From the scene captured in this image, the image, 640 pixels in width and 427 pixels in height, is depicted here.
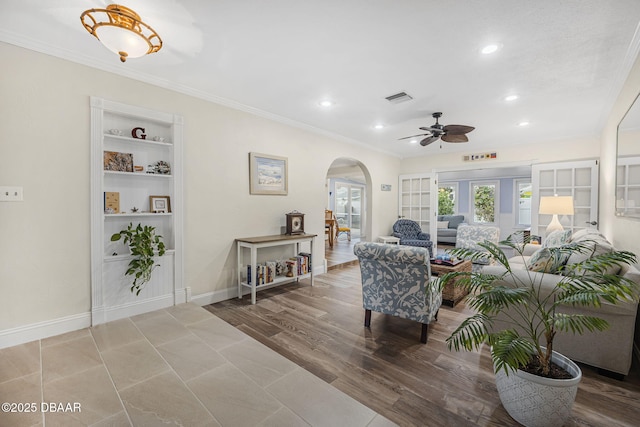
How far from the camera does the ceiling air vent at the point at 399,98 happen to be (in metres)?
3.27

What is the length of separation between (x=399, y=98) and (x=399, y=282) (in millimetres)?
2205

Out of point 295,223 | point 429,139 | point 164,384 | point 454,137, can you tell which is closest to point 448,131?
point 454,137

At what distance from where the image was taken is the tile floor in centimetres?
157

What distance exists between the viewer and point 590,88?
10.0ft

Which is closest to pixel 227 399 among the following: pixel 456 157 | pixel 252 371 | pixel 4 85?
pixel 252 371

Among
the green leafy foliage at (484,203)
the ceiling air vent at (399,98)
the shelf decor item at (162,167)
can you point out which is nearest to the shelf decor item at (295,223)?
the shelf decor item at (162,167)

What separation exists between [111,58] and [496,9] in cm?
319

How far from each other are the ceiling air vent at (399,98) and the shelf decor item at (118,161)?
2.97 m

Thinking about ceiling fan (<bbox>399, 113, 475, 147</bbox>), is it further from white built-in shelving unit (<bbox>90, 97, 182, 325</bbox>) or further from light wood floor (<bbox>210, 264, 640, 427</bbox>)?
white built-in shelving unit (<bbox>90, 97, 182, 325</bbox>)

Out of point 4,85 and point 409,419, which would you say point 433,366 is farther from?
point 4,85

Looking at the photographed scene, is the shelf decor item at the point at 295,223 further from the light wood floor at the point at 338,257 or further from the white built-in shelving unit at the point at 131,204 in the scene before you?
the white built-in shelving unit at the point at 131,204

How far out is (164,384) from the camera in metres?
1.85

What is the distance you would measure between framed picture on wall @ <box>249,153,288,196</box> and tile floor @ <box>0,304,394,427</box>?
203 cm

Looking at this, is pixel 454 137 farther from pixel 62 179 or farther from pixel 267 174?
pixel 62 179
